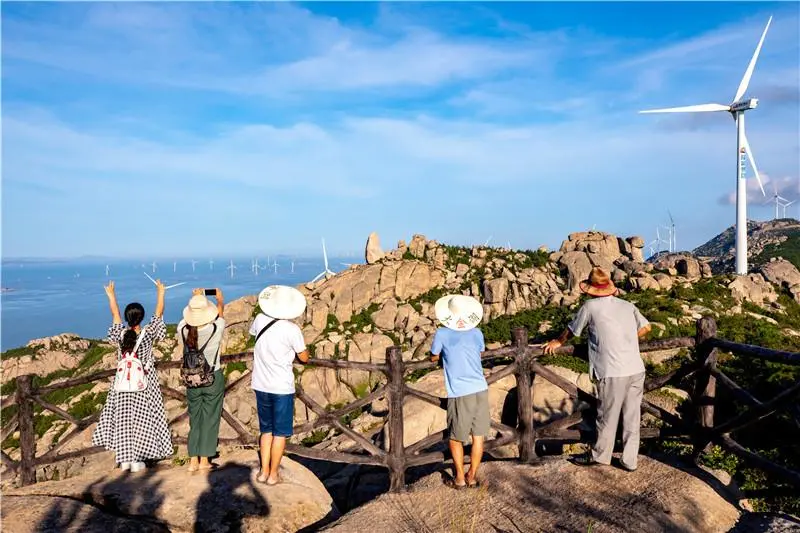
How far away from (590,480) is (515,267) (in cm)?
2785

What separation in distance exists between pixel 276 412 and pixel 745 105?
40021mm

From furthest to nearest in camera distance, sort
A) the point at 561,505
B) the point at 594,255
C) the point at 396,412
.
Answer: the point at 594,255
the point at 396,412
the point at 561,505

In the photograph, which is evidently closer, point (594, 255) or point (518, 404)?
point (518, 404)

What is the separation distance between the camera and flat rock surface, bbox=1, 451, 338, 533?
5.79 meters

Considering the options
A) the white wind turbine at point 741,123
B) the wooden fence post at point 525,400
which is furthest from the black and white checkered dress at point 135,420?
the white wind turbine at point 741,123

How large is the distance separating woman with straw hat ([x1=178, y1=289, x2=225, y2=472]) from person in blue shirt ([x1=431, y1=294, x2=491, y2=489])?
2.97 meters

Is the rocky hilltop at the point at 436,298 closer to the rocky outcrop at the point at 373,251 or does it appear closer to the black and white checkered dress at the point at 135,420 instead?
the rocky outcrop at the point at 373,251

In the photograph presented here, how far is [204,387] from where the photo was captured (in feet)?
23.1

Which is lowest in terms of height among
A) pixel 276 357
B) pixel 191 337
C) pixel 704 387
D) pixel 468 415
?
pixel 468 415

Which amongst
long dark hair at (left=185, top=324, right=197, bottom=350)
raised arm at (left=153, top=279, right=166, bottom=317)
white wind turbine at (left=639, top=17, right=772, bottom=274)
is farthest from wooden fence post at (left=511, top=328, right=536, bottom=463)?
white wind turbine at (left=639, top=17, right=772, bottom=274)

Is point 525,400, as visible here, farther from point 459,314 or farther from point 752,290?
point 752,290

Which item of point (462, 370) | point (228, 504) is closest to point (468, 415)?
point (462, 370)

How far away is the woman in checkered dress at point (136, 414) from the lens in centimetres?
696

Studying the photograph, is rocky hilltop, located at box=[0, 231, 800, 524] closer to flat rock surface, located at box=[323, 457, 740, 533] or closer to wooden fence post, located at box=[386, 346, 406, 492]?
wooden fence post, located at box=[386, 346, 406, 492]
